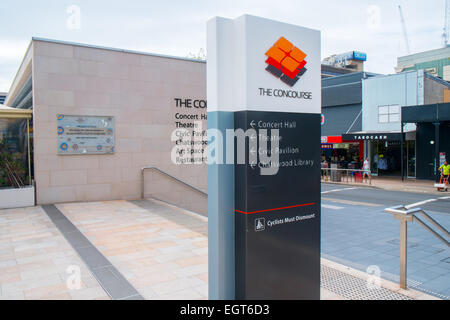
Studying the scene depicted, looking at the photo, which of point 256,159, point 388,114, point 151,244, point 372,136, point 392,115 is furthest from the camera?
point 388,114

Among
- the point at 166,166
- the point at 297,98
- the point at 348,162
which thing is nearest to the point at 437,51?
the point at 348,162

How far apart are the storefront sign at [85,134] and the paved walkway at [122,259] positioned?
2247 millimetres

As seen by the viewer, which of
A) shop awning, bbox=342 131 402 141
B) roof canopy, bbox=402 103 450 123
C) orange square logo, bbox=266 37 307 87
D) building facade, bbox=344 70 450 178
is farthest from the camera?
building facade, bbox=344 70 450 178

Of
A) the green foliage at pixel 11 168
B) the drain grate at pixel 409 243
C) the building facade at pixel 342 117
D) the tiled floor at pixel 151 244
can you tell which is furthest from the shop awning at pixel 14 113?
the building facade at pixel 342 117

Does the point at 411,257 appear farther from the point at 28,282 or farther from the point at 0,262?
the point at 0,262

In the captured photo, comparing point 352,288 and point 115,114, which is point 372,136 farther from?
point 352,288

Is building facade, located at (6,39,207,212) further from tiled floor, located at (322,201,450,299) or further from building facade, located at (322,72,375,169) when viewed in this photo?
building facade, located at (322,72,375,169)

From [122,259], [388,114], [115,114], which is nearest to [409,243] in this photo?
[122,259]

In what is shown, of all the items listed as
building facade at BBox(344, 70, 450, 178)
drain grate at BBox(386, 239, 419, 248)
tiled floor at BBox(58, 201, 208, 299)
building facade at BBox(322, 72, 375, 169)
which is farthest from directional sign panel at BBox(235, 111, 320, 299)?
building facade at BBox(322, 72, 375, 169)

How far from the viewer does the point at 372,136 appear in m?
23.5

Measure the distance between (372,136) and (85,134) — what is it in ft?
61.4

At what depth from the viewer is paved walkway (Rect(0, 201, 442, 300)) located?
4547 millimetres

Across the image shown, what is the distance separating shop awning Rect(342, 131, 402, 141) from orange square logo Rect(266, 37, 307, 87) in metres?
21.0

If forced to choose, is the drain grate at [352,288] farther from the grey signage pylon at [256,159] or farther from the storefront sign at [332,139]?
the storefront sign at [332,139]
